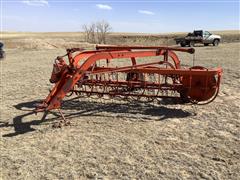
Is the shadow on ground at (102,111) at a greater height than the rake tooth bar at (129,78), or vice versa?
the rake tooth bar at (129,78)

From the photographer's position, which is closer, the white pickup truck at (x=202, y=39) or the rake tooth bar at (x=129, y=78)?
the rake tooth bar at (x=129, y=78)

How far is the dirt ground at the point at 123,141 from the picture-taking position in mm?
4676

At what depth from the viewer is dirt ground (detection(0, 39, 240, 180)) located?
4.68 m

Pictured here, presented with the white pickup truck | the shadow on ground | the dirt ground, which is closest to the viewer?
the dirt ground

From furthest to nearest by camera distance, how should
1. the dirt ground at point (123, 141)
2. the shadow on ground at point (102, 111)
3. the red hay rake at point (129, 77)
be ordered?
the shadow on ground at point (102, 111) → the red hay rake at point (129, 77) → the dirt ground at point (123, 141)

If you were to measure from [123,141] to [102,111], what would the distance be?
1885 mm

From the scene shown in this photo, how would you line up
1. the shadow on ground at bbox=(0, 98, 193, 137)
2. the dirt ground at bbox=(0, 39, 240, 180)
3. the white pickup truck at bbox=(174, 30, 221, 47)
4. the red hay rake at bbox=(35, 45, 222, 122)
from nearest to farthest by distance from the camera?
the dirt ground at bbox=(0, 39, 240, 180) → the red hay rake at bbox=(35, 45, 222, 122) → the shadow on ground at bbox=(0, 98, 193, 137) → the white pickup truck at bbox=(174, 30, 221, 47)

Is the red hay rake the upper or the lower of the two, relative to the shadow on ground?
upper

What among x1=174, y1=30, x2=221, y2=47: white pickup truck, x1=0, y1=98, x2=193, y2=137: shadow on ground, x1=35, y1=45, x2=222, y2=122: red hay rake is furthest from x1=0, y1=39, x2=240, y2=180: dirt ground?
x1=174, y1=30, x2=221, y2=47: white pickup truck

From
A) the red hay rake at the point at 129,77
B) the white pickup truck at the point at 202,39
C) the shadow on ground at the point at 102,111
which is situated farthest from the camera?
the white pickup truck at the point at 202,39

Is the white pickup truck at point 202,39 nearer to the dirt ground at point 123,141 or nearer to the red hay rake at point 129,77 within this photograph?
the dirt ground at point 123,141

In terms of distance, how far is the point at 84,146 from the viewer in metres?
5.52

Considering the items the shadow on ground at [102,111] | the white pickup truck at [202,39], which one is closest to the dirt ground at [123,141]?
the shadow on ground at [102,111]

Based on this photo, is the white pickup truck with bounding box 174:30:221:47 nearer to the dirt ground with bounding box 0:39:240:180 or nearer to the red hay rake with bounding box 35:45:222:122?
the dirt ground with bounding box 0:39:240:180
